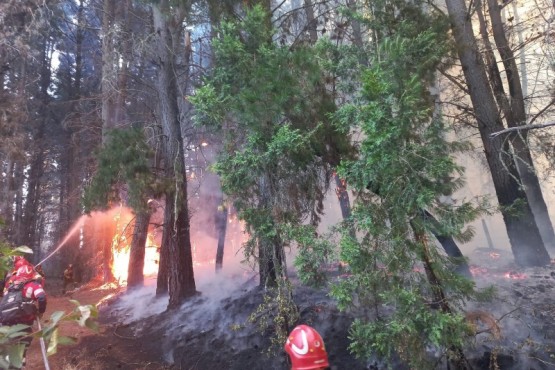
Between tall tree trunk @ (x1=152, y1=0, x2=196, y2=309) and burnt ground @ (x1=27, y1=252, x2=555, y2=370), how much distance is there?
0.68 metres

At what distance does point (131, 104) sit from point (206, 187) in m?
6.81

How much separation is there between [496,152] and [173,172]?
8.35m

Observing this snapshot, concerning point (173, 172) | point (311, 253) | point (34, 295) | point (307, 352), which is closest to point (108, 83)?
point (173, 172)

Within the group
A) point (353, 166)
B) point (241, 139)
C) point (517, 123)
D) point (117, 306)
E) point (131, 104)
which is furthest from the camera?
point (131, 104)

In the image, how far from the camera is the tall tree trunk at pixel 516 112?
32.0ft

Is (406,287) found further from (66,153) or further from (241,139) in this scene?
(66,153)

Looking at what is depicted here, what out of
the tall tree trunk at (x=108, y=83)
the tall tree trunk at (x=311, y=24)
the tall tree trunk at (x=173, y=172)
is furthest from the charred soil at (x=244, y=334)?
the tall tree trunk at (x=311, y=24)

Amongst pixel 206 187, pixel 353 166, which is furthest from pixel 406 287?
pixel 206 187

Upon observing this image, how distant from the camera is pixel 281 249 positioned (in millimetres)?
6477

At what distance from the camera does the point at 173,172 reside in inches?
→ 401

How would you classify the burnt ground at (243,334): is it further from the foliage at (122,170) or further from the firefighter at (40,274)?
the foliage at (122,170)

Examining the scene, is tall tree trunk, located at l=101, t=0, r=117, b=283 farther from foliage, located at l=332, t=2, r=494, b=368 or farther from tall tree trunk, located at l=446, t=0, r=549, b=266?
tall tree trunk, located at l=446, t=0, r=549, b=266

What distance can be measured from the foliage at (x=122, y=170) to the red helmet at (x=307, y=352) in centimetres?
595

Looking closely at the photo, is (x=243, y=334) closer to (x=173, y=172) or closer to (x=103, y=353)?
(x=103, y=353)
